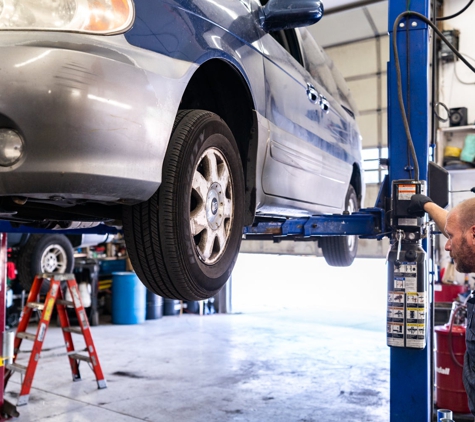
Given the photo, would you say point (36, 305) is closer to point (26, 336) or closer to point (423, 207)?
point (26, 336)

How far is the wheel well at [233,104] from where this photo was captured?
2.18 metres

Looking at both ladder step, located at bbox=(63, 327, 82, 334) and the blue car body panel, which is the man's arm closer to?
the blue car body panel

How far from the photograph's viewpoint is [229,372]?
573 centimetres

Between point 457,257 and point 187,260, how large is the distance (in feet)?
3.32

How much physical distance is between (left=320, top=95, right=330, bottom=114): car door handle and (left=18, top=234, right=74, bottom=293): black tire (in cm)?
458

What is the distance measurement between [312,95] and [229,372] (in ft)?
11.8

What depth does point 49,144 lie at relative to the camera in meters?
1.41

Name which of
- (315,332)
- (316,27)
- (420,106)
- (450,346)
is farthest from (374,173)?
(420,106)

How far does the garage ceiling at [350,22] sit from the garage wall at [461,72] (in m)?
1.20

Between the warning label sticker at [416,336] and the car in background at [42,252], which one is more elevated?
the car in background at [42,252]

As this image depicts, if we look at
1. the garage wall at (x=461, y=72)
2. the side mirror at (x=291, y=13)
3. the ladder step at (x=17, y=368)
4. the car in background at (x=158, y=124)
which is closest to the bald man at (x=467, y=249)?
the car in background at (x=158, y=124)

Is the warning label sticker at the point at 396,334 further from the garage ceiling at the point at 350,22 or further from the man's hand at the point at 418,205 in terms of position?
the garage ceiling at the point at 350,22

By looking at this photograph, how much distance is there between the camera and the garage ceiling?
9.42 meters

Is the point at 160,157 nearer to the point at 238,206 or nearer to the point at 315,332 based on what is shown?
the point at 238,206
